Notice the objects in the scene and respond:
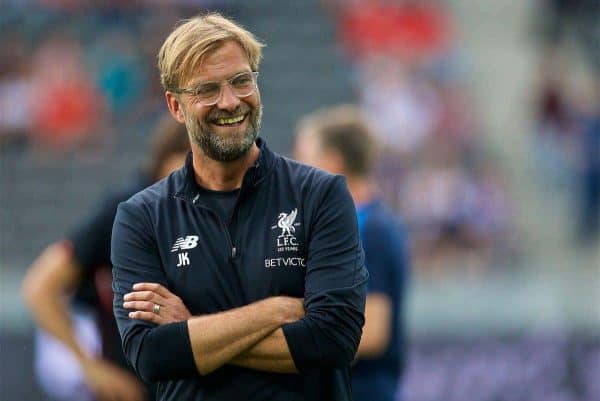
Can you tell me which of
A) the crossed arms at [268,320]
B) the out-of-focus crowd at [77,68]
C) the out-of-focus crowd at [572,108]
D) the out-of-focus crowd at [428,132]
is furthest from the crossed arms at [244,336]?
the out-of-focus crowd at [77,68]

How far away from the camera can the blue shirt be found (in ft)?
17.0

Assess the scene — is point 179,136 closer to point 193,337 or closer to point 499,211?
point 193,337

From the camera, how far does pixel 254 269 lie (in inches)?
135

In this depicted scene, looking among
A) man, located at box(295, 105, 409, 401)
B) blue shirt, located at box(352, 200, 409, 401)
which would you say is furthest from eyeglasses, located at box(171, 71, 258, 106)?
blue shirt, located at box(352, 200, 409, 401)

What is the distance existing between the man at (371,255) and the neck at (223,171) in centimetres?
157

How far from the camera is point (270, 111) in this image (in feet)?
48.8

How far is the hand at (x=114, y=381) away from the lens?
18.4 feet

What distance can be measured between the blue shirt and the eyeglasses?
72.5 inches

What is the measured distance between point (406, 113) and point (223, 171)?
34.1 ft

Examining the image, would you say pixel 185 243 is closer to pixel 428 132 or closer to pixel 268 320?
pixel 268 320

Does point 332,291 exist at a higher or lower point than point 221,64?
lower

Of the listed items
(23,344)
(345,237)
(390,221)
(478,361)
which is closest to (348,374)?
(345,237)

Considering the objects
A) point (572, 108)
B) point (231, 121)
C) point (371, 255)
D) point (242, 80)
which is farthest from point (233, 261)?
point (572, 108)

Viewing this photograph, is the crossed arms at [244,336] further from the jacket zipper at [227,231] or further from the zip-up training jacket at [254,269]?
the jacket zipper at [227,231]
